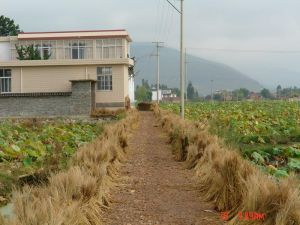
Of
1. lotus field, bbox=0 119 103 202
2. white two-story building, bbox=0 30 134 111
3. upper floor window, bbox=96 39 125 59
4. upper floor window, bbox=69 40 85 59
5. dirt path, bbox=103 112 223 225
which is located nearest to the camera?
dirt path, bbox=103 112 223 225

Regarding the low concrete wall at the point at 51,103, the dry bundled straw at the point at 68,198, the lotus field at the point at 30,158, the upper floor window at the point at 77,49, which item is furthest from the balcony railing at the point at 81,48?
the dry bundled straw at the point at 68,198

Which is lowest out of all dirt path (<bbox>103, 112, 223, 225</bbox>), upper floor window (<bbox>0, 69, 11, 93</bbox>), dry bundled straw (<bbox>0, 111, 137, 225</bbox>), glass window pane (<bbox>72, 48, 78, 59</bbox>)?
dirt path (<bbox>103, 112, 223, 225</bbox>)

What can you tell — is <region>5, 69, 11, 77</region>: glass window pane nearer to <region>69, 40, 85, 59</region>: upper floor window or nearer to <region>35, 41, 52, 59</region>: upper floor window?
<region>35, 41, 52, 59</region>: upper floor window

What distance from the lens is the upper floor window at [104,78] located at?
44.9 metres

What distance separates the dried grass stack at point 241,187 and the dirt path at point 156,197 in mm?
303

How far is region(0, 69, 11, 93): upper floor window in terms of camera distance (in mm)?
45219

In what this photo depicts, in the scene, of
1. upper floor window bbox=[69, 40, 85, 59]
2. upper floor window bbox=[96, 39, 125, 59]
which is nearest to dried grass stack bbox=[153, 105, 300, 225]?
upper floor window bbox=[96, 39, 125, 59]

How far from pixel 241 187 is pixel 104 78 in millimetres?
37826

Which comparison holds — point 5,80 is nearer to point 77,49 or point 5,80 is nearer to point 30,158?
point 77,49

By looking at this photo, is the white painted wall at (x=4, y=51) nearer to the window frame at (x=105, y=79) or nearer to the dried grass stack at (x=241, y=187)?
the window frame at (x=105, y=79)

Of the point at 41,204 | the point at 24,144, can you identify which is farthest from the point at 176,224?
the point at 24,144

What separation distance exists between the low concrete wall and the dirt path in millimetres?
24694

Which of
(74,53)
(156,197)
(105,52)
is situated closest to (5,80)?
(74,53)

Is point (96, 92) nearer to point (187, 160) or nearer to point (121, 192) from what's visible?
point (187, 160)
